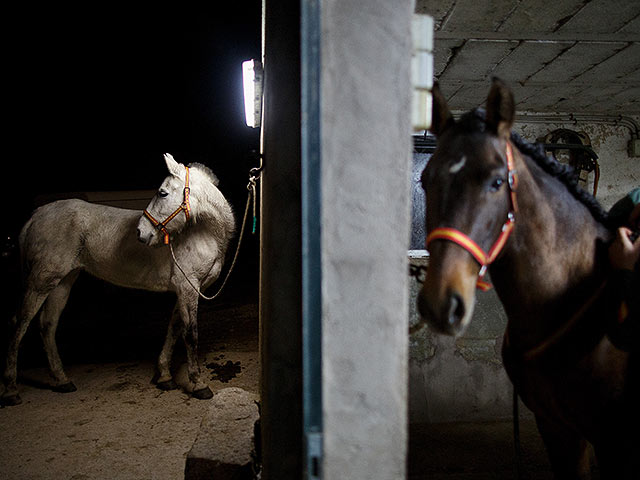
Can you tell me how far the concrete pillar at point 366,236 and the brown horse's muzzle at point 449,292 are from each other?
18 cm

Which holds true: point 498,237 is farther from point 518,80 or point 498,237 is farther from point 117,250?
point 117,250

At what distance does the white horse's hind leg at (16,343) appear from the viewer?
443 centimetres

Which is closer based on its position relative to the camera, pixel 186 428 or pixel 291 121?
pixel 291 121

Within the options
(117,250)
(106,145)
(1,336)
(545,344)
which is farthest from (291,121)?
(106,145)

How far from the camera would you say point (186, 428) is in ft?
12.5

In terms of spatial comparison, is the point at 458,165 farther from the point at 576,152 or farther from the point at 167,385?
the point at 167,385

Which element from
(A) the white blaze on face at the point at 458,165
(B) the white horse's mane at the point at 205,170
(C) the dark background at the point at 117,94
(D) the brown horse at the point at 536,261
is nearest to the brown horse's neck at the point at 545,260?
(D) the brown horse at the point at 536,261

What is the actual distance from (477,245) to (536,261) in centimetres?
45

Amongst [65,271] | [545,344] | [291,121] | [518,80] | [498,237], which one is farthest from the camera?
[65,271]

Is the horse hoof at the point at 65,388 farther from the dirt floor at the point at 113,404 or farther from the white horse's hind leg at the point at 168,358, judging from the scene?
the white horse's hind leg at the point at 168,358

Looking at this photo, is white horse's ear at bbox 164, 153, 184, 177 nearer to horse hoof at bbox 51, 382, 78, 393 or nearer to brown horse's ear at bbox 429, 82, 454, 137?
horse hoof at bbox 51, 382, 78, 393

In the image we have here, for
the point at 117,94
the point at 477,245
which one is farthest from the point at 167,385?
the point at 117,94

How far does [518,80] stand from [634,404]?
3.28m

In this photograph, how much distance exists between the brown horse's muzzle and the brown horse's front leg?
123cm
